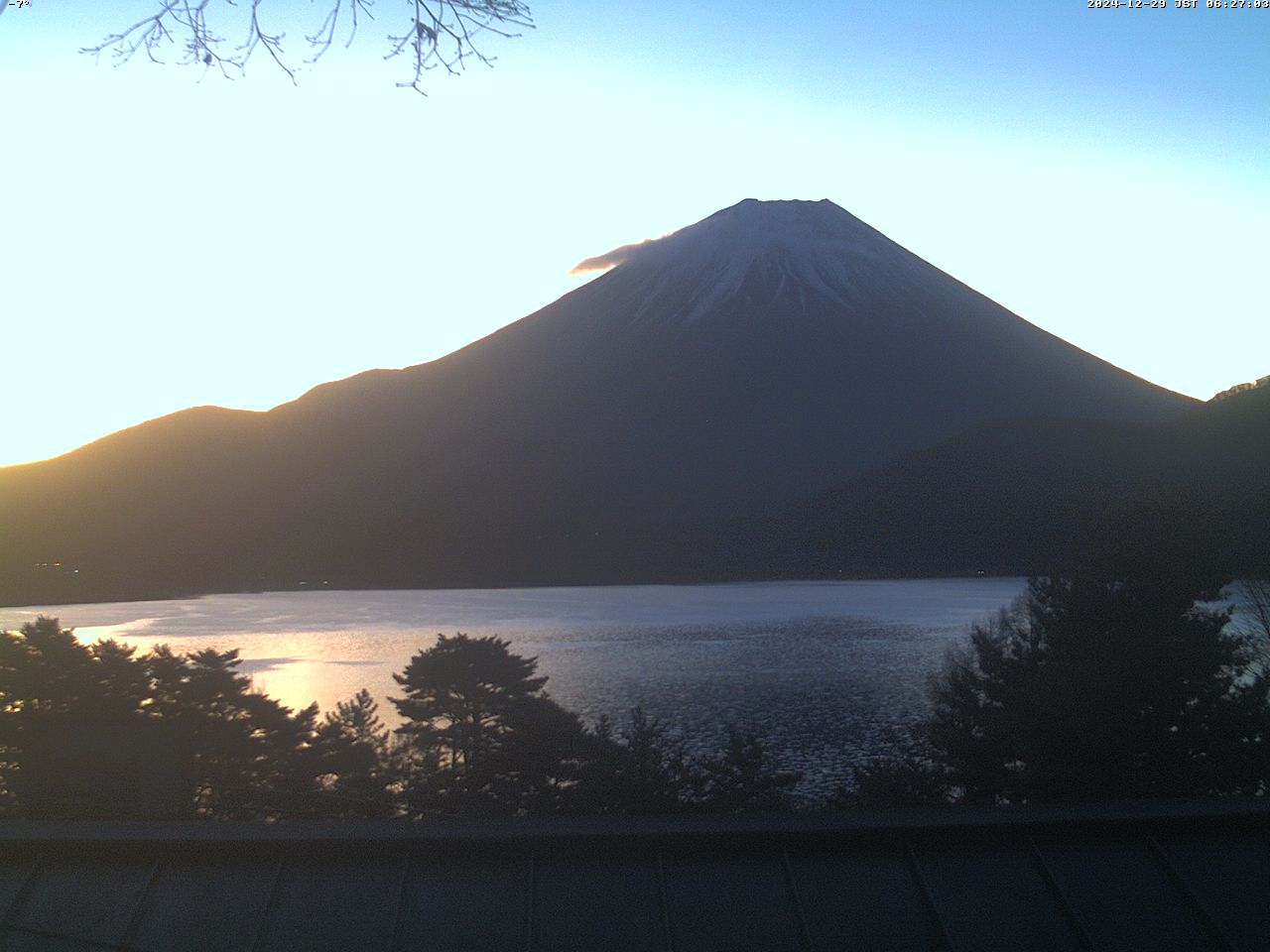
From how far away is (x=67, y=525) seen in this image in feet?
79.0

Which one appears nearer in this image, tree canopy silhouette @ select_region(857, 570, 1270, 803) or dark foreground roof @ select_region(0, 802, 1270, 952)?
dark foreground roof @ select_region(0, 802, 1270, 952)

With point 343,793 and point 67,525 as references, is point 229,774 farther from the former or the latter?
point 67,525

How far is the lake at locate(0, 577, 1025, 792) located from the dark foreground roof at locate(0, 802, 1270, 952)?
1081cm

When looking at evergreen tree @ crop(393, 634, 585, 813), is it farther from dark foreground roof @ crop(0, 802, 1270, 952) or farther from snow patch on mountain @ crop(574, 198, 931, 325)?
snow patch on mountain @ crop(574, 198, 931, 325)

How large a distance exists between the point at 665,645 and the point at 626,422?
167ft

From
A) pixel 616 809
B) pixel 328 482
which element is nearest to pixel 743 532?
pixel 328 482

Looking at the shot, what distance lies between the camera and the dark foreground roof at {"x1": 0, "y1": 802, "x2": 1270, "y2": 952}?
2.37 metres

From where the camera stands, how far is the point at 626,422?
74.9 metres

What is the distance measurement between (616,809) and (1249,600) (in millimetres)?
11255

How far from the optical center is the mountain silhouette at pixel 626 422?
47969 mm

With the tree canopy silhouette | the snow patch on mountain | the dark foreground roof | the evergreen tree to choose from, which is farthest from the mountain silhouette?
the dark foreground roof

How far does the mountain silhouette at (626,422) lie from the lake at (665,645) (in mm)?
8962

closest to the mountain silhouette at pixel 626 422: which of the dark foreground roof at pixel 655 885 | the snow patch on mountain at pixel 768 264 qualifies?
the snow patch on mountain at pixel 768 264

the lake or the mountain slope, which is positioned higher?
the mountain slope
